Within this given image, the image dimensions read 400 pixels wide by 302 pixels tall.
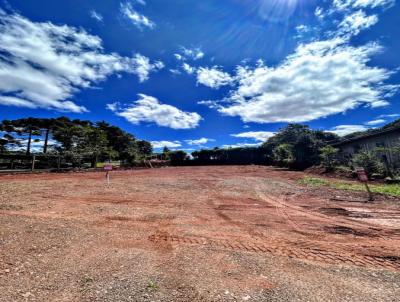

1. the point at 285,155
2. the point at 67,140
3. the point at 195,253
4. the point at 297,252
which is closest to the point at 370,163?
the point at 297,252

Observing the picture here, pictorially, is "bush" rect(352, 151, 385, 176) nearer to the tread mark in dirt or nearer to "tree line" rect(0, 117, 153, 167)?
the tread mark in dirt

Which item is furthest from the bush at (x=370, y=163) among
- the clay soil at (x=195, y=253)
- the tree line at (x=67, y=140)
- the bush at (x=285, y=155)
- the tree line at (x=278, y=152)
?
the tree line at (x=67, y=140)

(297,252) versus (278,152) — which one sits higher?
(278,152)

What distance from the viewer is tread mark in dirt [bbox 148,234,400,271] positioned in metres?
3.81

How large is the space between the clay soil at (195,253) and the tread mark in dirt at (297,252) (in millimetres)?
18

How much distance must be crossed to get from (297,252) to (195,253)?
180 centimetres

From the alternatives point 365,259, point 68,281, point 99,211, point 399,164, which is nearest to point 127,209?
point 99,211

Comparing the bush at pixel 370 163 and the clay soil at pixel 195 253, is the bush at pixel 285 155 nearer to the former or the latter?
the bush at pixel 370 163

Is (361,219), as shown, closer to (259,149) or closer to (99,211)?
(99,211)

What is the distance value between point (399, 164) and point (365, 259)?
1818cm

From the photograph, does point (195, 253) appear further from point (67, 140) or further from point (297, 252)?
point (67, 140)

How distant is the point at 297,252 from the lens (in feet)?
13.8

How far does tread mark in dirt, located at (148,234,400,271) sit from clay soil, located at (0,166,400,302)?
0.06 ft

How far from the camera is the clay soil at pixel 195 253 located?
2973 mm
